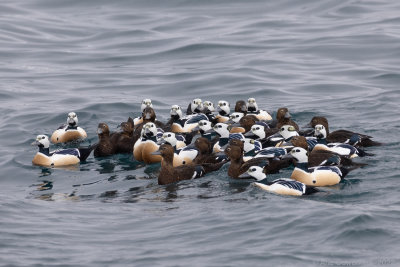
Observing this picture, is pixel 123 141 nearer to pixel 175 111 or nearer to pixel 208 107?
pixel 175 111

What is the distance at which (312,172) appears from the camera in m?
18.5

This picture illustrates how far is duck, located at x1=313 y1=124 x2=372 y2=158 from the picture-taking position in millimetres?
20016

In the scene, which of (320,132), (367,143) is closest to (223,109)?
(320,132)

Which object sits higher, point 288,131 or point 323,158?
point 288,131

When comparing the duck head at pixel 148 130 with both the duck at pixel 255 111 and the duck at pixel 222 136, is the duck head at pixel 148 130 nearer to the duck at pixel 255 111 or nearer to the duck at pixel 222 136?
the duck at pixel 222 136

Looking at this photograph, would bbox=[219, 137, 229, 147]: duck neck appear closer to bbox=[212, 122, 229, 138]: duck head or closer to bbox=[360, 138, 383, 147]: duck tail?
bbox=[212, 122, 229, 138]: duck head

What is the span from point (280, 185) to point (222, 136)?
3.72 meters

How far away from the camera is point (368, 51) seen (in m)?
32.3

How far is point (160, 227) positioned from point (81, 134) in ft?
25.6

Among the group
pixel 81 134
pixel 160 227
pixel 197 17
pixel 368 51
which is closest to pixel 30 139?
pixel 81 134

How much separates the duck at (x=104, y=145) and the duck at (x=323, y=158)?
4.77m

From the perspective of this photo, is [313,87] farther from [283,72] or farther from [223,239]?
[223,239]

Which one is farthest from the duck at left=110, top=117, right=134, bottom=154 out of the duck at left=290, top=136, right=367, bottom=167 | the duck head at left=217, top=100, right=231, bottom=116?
Result: the duck at left=290, top=136, right=367, bottom=167

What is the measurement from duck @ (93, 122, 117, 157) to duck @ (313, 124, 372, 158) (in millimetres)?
4916
